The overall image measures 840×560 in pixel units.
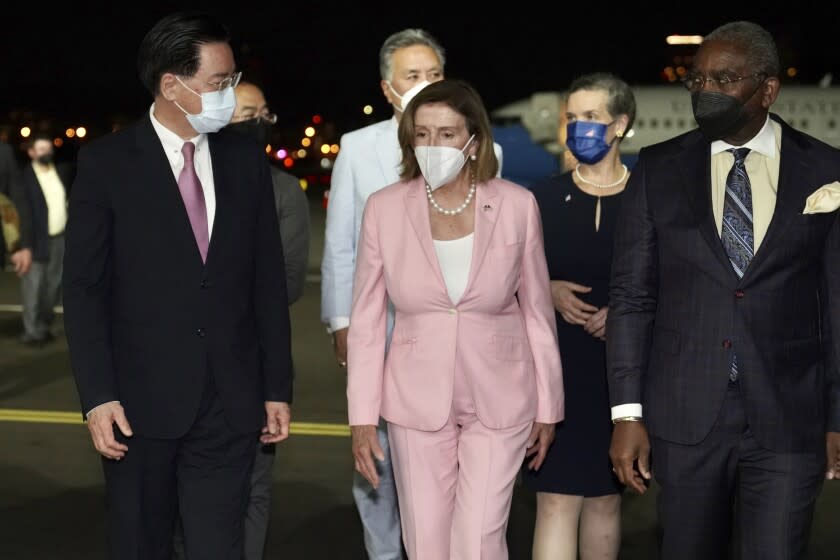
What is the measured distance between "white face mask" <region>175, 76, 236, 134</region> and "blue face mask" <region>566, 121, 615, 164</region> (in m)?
1.60

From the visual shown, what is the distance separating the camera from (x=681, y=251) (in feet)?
12.4

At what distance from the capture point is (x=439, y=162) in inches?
161

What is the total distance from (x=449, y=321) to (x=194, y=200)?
2.85 ft

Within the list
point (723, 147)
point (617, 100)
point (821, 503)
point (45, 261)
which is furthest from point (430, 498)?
point (45, 261)

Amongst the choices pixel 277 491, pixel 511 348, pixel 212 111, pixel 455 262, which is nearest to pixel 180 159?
pixel 212 111

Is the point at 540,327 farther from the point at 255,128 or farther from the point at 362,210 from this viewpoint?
the point at 255,128

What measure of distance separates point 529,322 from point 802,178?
0.99m

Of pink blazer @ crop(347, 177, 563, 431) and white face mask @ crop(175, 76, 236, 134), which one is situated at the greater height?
white face mask @ crop(175, 76, 236, 134)

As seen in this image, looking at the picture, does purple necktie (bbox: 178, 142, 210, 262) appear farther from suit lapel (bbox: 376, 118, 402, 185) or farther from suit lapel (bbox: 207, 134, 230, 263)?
suit lapel (bbox: 376, 118, 402, 185)

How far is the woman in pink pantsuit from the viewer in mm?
4090

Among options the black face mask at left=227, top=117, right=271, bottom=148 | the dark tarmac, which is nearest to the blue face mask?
the black face mask at left=227, top=117, right=271, bottom=148

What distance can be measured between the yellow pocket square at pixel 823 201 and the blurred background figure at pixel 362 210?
6.77 feet

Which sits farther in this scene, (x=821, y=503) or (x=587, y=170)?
(x=821, y=503)

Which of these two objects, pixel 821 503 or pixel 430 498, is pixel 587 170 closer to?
pixel 430 498
